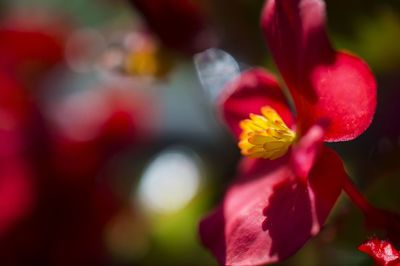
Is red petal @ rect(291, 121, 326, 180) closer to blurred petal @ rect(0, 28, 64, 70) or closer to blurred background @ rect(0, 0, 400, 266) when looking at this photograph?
blurred background @ rect(0, 0, 400, 266)

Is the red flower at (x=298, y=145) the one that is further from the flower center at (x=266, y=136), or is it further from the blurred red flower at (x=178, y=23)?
the blurred red flower at (x=178, y=23)

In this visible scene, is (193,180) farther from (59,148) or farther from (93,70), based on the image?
(93,70)

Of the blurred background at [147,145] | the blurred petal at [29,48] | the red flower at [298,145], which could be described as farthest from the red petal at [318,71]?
the blurred petal at [29,48]

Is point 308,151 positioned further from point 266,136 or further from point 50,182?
point 50,182

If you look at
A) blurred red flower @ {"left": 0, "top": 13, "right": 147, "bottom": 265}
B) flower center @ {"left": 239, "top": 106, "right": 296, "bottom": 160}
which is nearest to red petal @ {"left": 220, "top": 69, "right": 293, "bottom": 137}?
flower center @ {"left": 239, "top": 106, "right": 296, "bottom": 160}

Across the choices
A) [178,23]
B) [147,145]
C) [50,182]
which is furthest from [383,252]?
[147,145]

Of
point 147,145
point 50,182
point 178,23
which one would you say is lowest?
point 147,145

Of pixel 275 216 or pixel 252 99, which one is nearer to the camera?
pixel 275 216

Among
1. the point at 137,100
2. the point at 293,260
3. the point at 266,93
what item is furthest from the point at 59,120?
the point at 266,93
